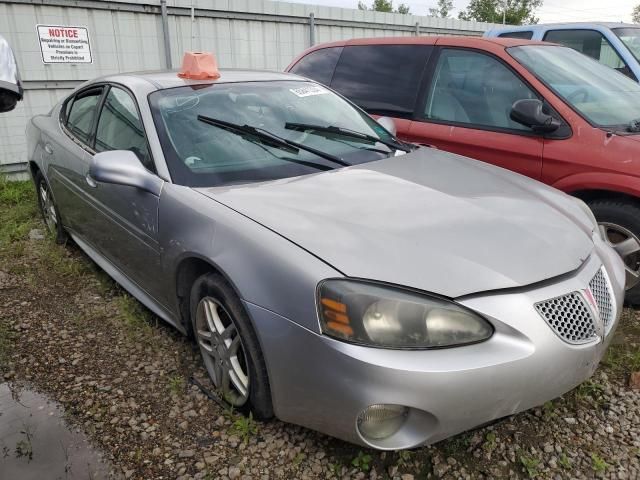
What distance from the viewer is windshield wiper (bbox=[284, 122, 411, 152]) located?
295 cm

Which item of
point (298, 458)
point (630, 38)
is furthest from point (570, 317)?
point (630, 38)

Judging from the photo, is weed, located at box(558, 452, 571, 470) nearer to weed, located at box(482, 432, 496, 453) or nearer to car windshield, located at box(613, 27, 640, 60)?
weed, located at box(482, 432, 496, 453)

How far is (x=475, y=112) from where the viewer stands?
376 cm

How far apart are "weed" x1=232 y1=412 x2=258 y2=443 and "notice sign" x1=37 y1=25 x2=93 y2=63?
247 inches

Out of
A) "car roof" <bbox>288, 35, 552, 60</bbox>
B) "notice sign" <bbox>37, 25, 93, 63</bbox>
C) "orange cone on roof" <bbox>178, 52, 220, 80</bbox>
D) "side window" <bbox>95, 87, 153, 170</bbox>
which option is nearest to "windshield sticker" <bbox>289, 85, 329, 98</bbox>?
"orange cone on roof" <bbox>178, 52, 220, 80</bbox>

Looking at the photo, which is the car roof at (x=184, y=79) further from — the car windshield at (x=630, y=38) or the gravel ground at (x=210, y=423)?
the car windshield at (x=630, y=38)

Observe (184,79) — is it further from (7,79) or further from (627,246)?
(627,246)

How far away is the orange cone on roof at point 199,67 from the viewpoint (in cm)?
310

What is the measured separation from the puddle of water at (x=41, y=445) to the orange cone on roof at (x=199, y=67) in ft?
6.16

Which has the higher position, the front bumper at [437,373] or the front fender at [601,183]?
the front fender at [601,183]

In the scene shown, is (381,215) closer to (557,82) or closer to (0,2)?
(557,82)

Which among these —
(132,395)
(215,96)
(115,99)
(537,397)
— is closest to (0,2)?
(115,99)

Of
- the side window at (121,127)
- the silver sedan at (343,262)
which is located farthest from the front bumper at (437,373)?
the side window at (121,127)

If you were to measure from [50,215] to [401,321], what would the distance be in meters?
3.77
